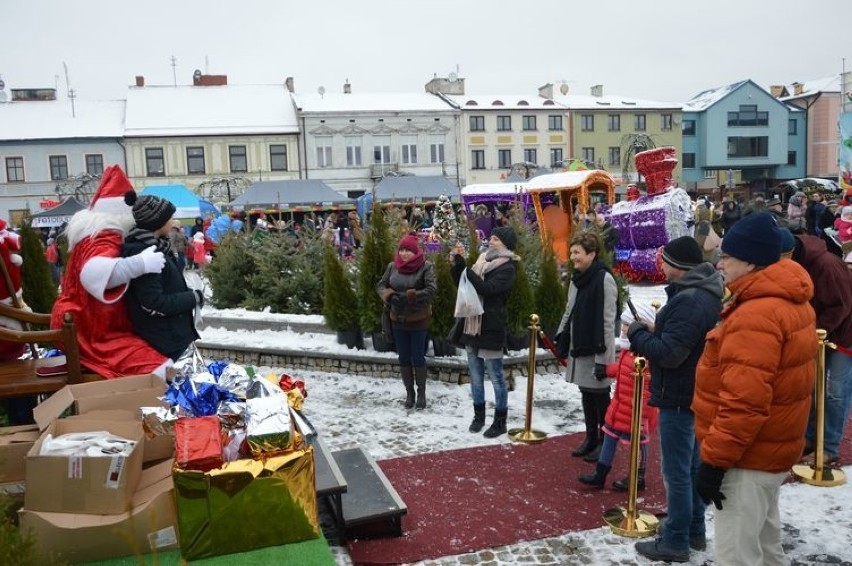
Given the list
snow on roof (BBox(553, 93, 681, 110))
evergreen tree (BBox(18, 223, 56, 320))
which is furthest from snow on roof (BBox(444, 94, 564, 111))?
evergreen tree (BBox(18, 223, 56, 320))

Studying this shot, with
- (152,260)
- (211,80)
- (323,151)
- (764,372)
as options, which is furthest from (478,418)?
(211,80)

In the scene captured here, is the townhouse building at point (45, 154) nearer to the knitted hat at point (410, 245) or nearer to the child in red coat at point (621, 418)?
the knitted hat at point (410, 245)

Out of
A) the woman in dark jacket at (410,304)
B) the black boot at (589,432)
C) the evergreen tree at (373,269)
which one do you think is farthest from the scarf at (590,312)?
the evergreen tree at (373,269)

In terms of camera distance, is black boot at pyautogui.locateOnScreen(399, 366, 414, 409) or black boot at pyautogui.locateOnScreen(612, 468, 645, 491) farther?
black boot at pyautogui.locateOnScreen(399, 366, 414, 409)

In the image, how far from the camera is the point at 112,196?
4.39m

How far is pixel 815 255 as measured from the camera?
4.94 meters

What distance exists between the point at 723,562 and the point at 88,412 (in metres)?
3.37

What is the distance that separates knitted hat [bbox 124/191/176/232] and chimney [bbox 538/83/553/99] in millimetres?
45934

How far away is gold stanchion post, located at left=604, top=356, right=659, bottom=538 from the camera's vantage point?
4.20 m

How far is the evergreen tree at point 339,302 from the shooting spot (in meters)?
8.34

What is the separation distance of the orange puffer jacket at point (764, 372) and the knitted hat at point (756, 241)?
56mm

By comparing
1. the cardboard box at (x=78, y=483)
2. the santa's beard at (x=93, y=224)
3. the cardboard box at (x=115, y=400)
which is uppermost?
the santa's beard at (x=93, y=224)

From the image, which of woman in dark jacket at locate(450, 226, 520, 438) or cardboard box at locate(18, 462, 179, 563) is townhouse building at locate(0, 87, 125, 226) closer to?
woman in dark jacket at locate(450, 226, 520, 438)

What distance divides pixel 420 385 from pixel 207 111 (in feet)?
128
